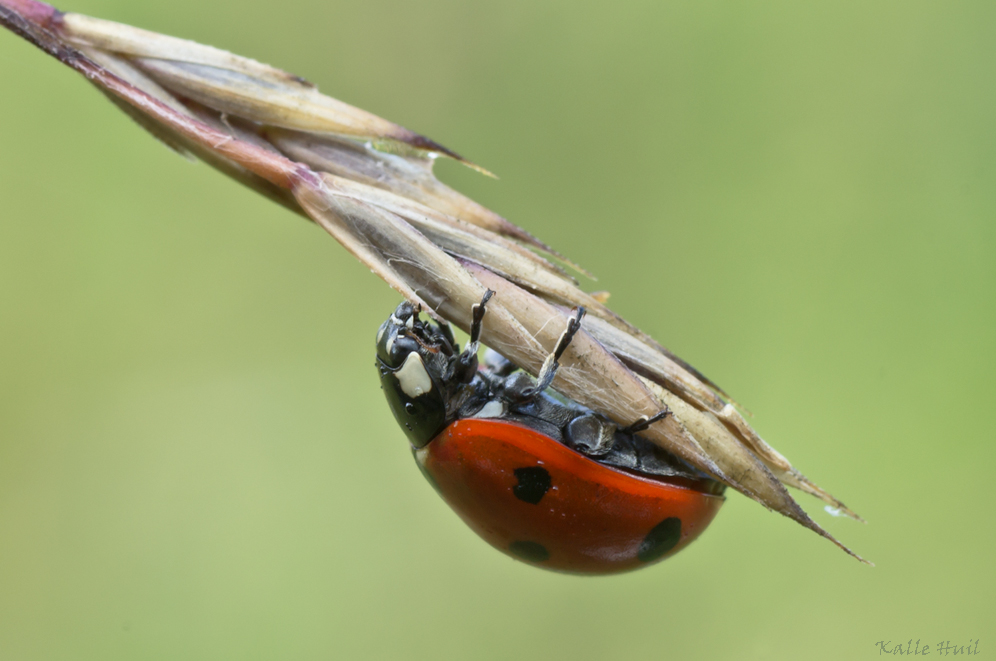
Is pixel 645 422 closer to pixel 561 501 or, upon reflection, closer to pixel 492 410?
pixel 561 501

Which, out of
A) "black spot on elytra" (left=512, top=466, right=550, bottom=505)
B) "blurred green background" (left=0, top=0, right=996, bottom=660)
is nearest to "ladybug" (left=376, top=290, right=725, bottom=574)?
"black spot on elytra" (left=512, top=466, right=550, bottom=505)

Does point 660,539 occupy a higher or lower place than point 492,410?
lower

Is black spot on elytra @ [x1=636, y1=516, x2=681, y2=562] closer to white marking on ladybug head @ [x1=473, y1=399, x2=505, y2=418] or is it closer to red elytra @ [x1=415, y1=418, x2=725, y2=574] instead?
red elytra @ [x1=415, y1=418, x2=725, y2=574]
